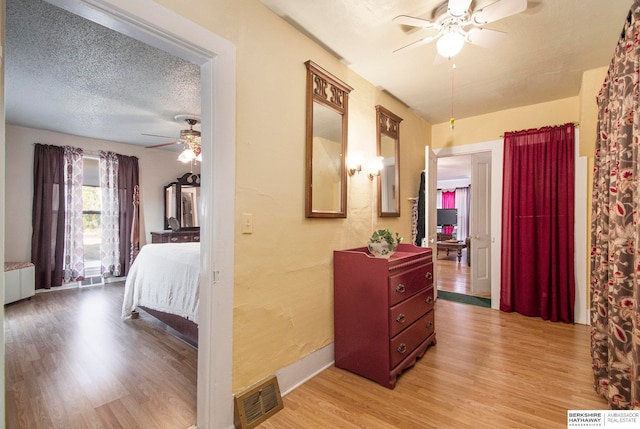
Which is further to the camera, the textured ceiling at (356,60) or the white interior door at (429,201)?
the white interior door at (429,201)

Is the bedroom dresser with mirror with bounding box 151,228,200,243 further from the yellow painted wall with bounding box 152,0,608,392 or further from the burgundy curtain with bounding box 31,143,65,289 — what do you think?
the yellow painted wall with bounding box 152,0,608,392

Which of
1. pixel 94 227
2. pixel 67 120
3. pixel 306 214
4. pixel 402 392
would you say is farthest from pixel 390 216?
pixel 94 227

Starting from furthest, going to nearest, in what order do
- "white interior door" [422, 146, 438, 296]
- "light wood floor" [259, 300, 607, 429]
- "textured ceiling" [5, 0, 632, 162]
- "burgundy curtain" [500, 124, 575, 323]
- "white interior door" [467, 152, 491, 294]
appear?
"white interior door" [467, 152, 491, 294] → "white interior door" [422, 146, 438, 296] → "burgundy curtain" [500, 124, 575, 323] → "textured ceiling" [5, 0, 632, 162] → "light wood floor" [259, 300, 607, 429]

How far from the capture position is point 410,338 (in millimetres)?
2352

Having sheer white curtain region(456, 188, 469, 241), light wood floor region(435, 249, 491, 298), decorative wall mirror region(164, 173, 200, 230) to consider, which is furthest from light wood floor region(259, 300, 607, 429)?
sheer white curtain region(456, 188, 469, 241)

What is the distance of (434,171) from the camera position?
3975 millimetres

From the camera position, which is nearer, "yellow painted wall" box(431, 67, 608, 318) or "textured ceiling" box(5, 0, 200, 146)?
"textured ceiling" box(5, 0, 200, 146)

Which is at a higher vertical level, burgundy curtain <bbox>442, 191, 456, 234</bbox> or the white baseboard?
burgundy curtain <bbox>442, 191, 456, 234</bbox>

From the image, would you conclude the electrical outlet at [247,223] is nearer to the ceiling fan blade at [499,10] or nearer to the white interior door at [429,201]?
the ceiling fan blade at [499,10]

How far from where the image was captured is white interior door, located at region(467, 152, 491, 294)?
15.2 ft

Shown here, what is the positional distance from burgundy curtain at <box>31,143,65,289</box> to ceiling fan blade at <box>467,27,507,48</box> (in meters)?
6.00

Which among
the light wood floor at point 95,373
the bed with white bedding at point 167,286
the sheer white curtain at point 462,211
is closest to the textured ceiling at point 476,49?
the bed with white bedding at point 167,286

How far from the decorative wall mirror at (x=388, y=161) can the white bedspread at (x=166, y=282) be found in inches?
80.2

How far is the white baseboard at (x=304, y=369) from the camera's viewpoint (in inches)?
80.1
